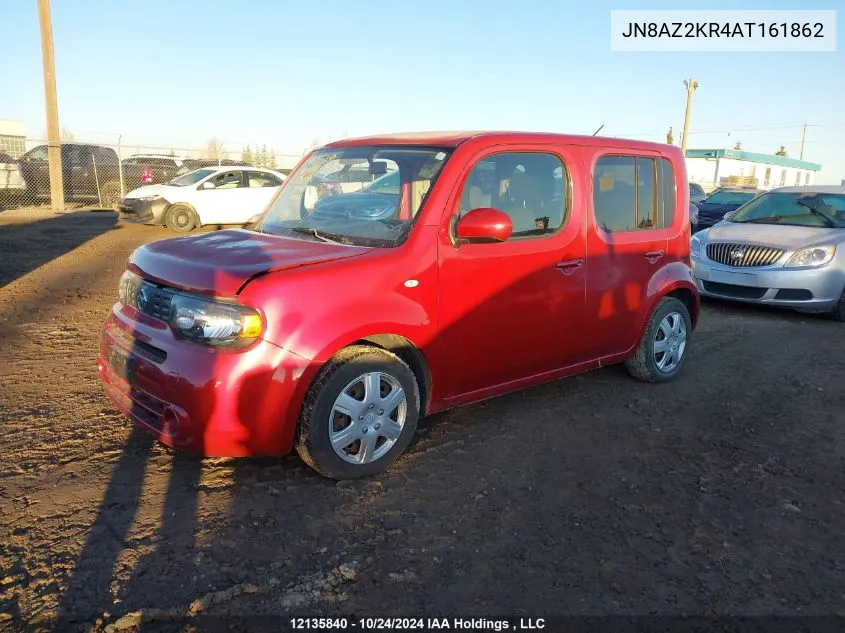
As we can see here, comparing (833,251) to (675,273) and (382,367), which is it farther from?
(382,367)

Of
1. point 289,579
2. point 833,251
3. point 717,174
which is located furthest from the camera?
point 717,174

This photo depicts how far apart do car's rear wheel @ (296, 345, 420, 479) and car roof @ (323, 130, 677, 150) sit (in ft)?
4.59

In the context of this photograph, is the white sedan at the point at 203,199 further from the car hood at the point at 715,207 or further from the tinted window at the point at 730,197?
the tinted window at the point at 730,197

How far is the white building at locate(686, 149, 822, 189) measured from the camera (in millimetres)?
59112

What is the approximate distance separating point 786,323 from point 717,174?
59.7 metres

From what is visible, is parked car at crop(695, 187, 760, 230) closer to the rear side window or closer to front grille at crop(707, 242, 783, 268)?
front grille at crop(707, 242, 783, 268)

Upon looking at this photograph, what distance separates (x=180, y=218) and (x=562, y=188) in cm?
1226

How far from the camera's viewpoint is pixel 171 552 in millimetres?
2832

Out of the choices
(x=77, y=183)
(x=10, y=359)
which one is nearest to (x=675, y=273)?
(x=10, y=359)

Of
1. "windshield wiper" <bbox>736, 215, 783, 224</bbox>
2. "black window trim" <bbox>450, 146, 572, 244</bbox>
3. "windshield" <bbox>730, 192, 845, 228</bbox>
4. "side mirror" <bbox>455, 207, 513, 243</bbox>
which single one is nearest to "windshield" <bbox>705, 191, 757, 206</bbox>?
"windshield" <bbox>730, 192, 845, 228</bbox>

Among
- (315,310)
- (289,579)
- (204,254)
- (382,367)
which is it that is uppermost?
(204,254)

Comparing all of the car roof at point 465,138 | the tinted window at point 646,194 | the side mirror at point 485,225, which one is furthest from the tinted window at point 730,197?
the side mirror at point 485,225

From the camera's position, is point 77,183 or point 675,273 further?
point 77,183

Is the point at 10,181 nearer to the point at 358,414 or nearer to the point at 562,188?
the point at 562,188
